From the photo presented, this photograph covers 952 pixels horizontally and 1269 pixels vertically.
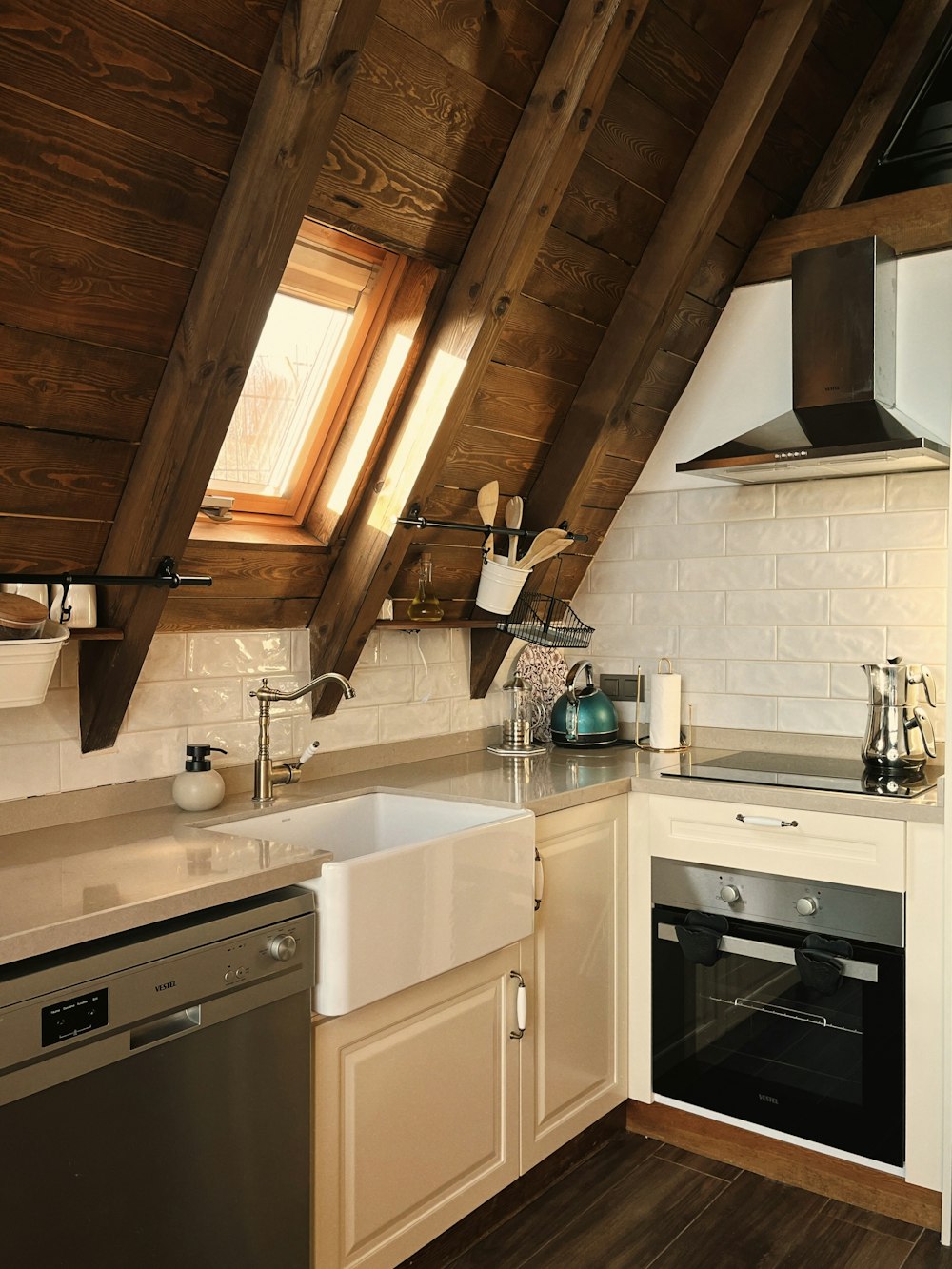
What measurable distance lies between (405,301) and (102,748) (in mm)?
1217

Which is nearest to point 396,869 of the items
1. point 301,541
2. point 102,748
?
point 102,748

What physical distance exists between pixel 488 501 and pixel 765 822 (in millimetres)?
1091

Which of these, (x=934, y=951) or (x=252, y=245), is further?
(x=934, y=951)

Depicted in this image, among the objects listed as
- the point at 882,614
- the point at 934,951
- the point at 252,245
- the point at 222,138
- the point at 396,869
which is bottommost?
the point at 934,951

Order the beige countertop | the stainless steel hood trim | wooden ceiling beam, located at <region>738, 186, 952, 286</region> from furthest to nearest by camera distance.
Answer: wooden ceiling beam, located at <region>738, 186, 952, 286</region>, the stainless steel hood trim, the beige countertop

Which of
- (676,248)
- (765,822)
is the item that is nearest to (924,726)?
(765,822)

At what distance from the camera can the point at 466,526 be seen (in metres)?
2.86

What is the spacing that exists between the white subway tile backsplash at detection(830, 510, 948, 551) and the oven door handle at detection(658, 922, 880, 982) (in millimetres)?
1146

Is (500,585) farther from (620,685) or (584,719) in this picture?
(620,685)

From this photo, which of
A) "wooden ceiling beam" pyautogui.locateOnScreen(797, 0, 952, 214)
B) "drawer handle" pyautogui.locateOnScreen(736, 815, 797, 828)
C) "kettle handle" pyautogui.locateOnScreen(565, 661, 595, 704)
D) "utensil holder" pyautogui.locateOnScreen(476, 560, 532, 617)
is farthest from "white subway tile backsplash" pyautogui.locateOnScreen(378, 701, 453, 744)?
"wooden ceiling beam" pyautogui.locateOnScreen(797, 0, 952, 214)

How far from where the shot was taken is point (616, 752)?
337cm

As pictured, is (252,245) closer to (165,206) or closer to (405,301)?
(165,206)

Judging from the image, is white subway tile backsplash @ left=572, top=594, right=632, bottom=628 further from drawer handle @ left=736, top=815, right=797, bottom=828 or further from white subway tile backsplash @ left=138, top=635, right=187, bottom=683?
white subway tile backsplash @ left=138, top=635, right=187, bottom=683

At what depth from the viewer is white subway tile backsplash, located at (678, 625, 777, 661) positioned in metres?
3.30
